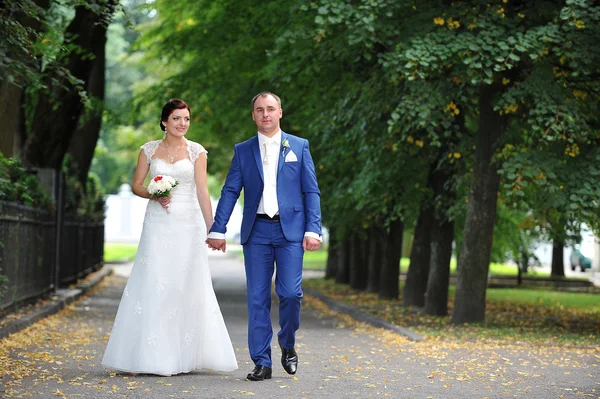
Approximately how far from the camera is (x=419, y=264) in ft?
73.3

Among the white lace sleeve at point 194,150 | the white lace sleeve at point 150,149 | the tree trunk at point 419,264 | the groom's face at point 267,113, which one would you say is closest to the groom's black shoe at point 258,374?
the groom's face at point 267,113

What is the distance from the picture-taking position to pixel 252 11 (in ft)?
73.6

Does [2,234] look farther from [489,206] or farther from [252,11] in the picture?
[252,11]

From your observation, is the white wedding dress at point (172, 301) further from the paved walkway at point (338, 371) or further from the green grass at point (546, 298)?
the green grass at point (546, 298)

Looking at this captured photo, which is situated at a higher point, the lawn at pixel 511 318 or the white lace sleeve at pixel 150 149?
the white lace sleeve at pixel 150 149

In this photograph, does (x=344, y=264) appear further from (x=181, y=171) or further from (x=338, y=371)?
(x=181, y=171)

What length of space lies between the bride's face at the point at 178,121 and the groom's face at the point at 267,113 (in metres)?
0.92

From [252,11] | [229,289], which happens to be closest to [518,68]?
[252,11]

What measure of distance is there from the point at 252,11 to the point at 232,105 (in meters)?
3.66

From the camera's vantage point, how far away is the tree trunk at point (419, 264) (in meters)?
22.0

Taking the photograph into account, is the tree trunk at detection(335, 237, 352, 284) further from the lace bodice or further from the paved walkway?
the lace bodice

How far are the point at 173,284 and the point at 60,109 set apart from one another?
1255cm

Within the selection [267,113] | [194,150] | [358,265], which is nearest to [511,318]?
[358,265]

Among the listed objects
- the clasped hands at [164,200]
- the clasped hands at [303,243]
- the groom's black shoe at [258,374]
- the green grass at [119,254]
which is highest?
the clasped hands at [164,200]
